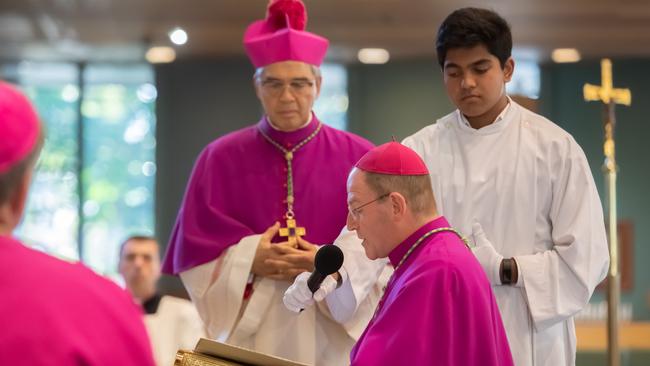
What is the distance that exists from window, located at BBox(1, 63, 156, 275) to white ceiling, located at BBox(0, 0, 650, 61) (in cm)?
34

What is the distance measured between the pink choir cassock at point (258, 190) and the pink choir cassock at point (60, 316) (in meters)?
2.21

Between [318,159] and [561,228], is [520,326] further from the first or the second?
[318,159]

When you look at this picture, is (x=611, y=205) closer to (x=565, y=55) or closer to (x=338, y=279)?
(x=338, y=279)

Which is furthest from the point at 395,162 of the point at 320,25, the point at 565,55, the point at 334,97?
the point at 334,97

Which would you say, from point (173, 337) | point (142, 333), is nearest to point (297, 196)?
point (142, 333)

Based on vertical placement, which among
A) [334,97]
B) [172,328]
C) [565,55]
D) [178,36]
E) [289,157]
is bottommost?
[172,328]

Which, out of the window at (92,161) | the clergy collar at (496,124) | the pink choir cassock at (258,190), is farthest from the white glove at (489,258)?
the window at (92,161)

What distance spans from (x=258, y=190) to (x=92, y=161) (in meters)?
8.00

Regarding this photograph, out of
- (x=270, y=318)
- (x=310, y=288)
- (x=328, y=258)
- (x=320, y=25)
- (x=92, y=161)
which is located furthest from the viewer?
(x=92, y=161)

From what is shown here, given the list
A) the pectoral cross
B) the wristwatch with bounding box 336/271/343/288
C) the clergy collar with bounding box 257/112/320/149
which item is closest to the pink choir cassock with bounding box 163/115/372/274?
the clergy collar with bounding box 257/112/320/149

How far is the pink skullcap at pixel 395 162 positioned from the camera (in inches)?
A: 120

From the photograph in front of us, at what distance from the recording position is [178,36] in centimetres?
1149

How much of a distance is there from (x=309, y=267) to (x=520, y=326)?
2.67ft

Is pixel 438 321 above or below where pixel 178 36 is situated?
below
